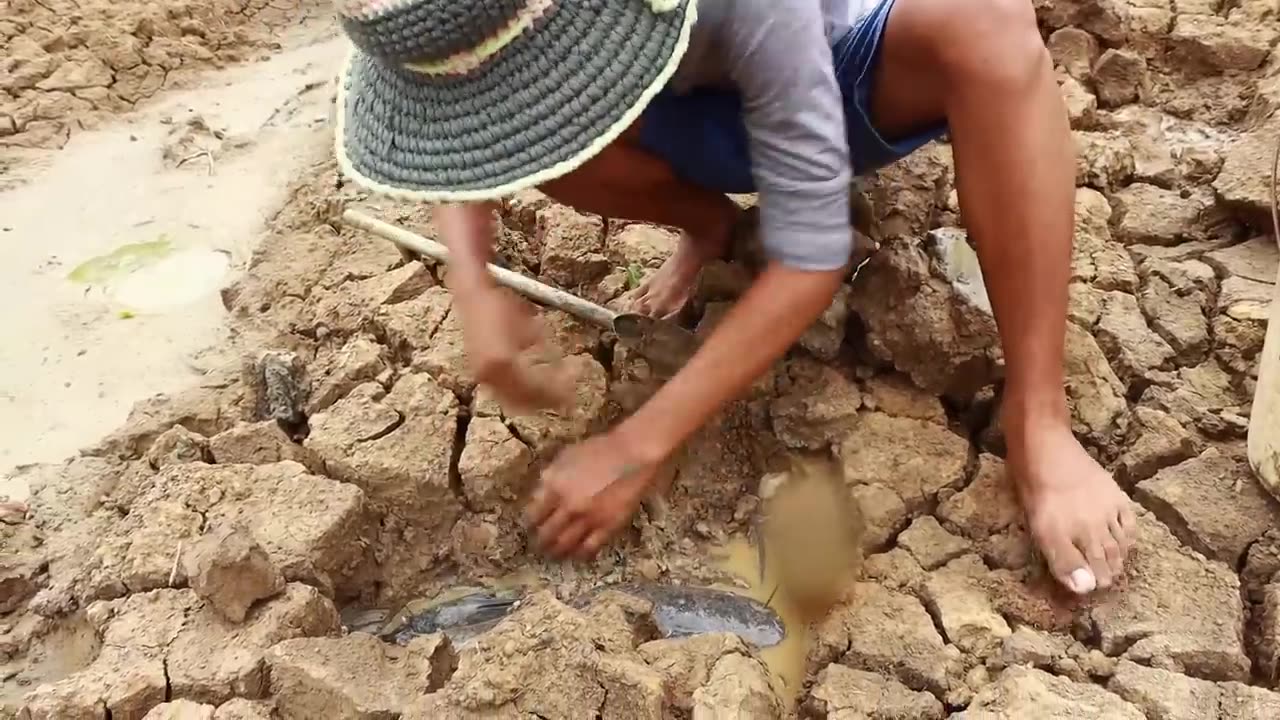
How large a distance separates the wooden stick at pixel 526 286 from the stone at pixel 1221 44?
1.16m

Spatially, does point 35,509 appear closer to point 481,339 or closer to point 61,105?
point 481,339

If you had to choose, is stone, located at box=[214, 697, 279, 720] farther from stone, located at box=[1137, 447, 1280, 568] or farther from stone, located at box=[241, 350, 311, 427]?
stone, located at box=[1137, 447, 1280, 568]

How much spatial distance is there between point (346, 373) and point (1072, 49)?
4.46 ft

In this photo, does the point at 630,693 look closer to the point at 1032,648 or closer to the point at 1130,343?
the point at 1032,648

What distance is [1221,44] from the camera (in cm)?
189

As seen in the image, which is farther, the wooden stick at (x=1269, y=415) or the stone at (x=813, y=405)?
the stone at (x=813, y=405)

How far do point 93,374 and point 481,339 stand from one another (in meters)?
0.93

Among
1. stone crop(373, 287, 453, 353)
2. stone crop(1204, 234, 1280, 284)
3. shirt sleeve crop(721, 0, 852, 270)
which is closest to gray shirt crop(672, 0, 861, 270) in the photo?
shirt sleeve crop(721, 0, 852, 270)

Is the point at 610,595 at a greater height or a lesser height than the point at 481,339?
lesser

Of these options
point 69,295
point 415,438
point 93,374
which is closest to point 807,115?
point 415,438

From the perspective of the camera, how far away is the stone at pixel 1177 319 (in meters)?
1.43

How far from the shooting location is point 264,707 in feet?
3.67

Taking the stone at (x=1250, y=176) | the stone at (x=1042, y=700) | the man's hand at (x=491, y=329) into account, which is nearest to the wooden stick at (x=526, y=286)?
the man's hand at (x=491, y=329)

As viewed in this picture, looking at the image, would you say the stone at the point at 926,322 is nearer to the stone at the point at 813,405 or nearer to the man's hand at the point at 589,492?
the stone at the point at 813,405
